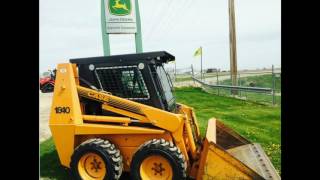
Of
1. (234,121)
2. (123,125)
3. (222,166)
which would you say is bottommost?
(234,121)

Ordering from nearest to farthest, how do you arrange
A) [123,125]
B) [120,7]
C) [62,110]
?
[123,125] < [62,110] < [120,7]

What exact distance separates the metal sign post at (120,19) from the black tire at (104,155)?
7017 millimetres

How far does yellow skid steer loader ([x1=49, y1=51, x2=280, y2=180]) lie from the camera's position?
18.9 ft

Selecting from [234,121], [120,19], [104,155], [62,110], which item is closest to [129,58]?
[62,110]

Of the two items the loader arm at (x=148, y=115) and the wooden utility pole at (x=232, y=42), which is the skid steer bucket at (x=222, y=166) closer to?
the loader arm at (x=148, y=115)

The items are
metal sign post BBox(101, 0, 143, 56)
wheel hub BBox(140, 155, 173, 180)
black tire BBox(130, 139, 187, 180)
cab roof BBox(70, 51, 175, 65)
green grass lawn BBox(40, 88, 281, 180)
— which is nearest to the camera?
black tire BBox(130, 139, 187, 180)

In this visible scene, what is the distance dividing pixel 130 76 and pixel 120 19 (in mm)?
7072

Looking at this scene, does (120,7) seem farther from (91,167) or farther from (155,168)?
(155,168)

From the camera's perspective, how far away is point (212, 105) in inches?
648

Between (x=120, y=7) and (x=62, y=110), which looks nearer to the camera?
(x=62, y=110)

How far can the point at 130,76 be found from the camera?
20.8ft

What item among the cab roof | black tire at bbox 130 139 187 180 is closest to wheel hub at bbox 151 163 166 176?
black tire at bbox 130 139 187 180

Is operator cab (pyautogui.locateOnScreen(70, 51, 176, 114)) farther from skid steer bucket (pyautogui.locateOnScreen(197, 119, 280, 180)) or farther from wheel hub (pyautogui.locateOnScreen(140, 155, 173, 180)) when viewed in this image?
skid steer bucket (pyautogui.locateOnScreen(197, 119, 280, 180))
